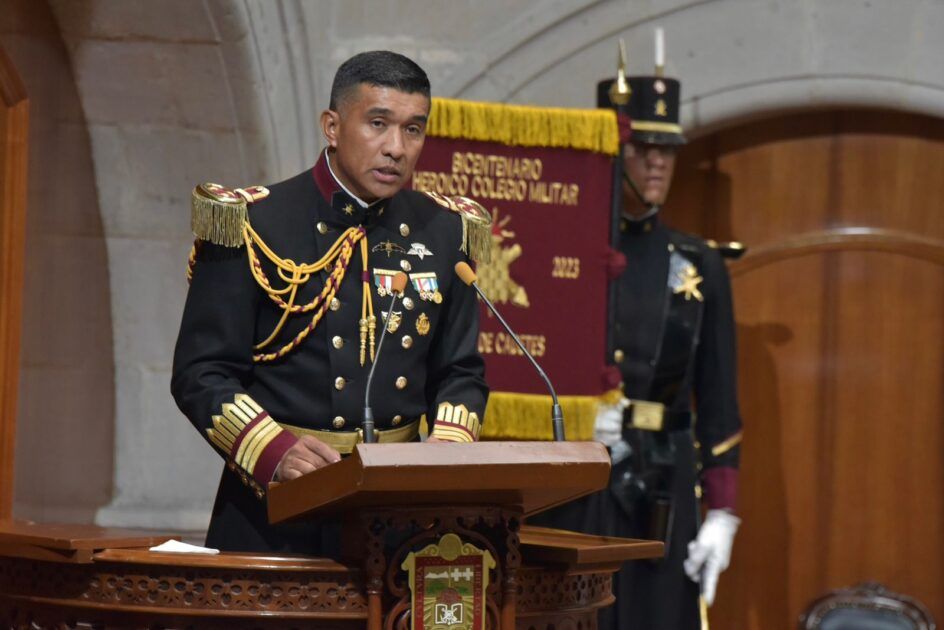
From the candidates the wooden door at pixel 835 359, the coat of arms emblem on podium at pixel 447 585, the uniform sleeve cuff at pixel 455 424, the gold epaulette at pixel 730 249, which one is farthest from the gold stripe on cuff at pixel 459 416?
the wooden door at pixel 835 359

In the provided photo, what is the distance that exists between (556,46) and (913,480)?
1752mm

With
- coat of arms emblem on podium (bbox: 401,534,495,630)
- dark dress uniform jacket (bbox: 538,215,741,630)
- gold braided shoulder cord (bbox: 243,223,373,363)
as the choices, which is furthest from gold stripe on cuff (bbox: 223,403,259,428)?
dark dress uniform jacket (bbox: 538,215,741,630)

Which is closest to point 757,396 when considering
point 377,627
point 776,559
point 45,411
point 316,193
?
point 776,559

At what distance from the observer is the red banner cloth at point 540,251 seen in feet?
14.4

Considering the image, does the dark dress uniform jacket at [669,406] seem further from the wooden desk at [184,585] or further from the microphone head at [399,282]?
the wooden desk at [184,585]

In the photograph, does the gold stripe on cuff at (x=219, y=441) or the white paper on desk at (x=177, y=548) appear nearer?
the white paper on desk at (x=177, y=548)

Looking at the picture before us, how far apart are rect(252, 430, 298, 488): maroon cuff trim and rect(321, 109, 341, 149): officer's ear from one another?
562 mm

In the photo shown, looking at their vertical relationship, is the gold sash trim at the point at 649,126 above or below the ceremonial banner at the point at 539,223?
above

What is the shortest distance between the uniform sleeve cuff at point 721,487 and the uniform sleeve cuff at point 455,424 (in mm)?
1889

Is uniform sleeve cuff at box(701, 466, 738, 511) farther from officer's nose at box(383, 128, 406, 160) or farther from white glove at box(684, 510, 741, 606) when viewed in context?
officer's nose at box(383, 128, 406, 160)

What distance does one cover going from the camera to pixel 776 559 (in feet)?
17.6

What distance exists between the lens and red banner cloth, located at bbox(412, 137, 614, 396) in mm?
4395

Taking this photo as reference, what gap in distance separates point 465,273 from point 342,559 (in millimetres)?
569

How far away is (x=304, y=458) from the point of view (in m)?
2.57
